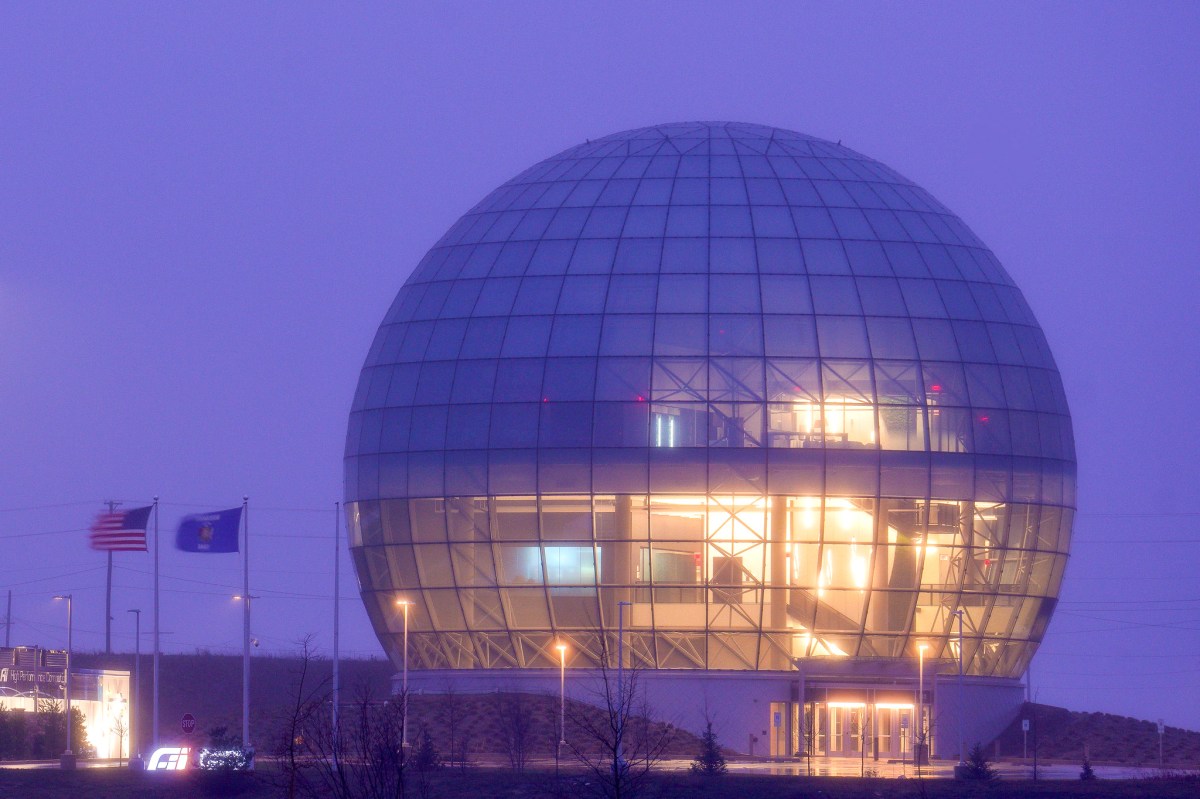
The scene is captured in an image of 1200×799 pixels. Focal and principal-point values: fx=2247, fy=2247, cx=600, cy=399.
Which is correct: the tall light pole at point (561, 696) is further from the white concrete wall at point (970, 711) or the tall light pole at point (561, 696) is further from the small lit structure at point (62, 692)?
the small lit structure at point (62, 692)

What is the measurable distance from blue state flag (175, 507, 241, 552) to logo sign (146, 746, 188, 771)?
10685 millimetres

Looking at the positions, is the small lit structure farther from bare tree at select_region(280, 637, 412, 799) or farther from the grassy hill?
the grassy hill

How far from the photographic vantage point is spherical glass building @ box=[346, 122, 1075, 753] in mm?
74438

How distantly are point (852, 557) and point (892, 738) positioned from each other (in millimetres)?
6305

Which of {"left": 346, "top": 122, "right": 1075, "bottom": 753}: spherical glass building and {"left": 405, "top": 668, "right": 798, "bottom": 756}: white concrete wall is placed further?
{"left": 405, "top": 668, "right": 798, "bottom": 756}: white concrete wall

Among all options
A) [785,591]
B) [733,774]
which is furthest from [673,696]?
[733,774]

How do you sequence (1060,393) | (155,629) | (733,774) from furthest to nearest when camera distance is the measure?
(1060,393)
(155,629)
(733,774)

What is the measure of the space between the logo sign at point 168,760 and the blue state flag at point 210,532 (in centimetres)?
1069

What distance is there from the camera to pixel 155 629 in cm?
7275

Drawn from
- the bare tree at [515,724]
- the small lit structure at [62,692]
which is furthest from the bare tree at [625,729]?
the small lit structure at [62,692]

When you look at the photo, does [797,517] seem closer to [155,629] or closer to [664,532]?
[664,532]

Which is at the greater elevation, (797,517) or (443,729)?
(797,517)

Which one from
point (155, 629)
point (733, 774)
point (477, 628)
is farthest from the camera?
point (477, 628)

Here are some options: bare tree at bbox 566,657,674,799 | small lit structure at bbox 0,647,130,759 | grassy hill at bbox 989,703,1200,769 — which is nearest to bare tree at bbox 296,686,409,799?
bare tree at bbox 566,657,674,799
